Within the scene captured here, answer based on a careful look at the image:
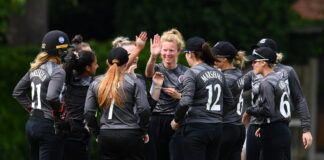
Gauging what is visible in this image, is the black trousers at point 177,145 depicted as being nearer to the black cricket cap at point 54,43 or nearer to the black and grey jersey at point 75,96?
the black and grey jersey at point 75,96

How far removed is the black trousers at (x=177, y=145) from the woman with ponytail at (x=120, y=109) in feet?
2.32

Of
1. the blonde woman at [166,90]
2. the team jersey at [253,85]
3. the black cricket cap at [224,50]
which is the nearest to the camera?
the team jersey at [253,85]

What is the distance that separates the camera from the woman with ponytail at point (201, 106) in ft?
35.2

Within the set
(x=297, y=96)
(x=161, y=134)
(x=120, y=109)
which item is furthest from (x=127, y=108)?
(x=297, y=96)

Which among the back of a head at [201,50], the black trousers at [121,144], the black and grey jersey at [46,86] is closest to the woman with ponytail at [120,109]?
the black trousers at [121,144]

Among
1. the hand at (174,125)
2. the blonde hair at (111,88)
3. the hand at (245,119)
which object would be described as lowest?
the hand at (245,119)

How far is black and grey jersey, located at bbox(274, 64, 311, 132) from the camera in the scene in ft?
38.3

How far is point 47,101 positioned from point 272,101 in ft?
9.26

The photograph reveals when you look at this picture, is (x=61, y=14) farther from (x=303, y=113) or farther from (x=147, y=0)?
(x=303, y=113)

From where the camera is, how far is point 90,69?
11.3 meters

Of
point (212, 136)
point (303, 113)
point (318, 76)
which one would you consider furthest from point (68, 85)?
point (318, 76)

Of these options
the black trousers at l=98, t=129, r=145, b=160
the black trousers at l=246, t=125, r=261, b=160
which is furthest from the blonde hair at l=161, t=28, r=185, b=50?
the black trousers at l=98, t=129, r=145, b=160

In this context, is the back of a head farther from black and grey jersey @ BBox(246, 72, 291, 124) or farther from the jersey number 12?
black and grey jersey @ BBox(246, 72, 291, 124)

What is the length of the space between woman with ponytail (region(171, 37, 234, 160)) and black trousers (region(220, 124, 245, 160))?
Answer: 80cm
